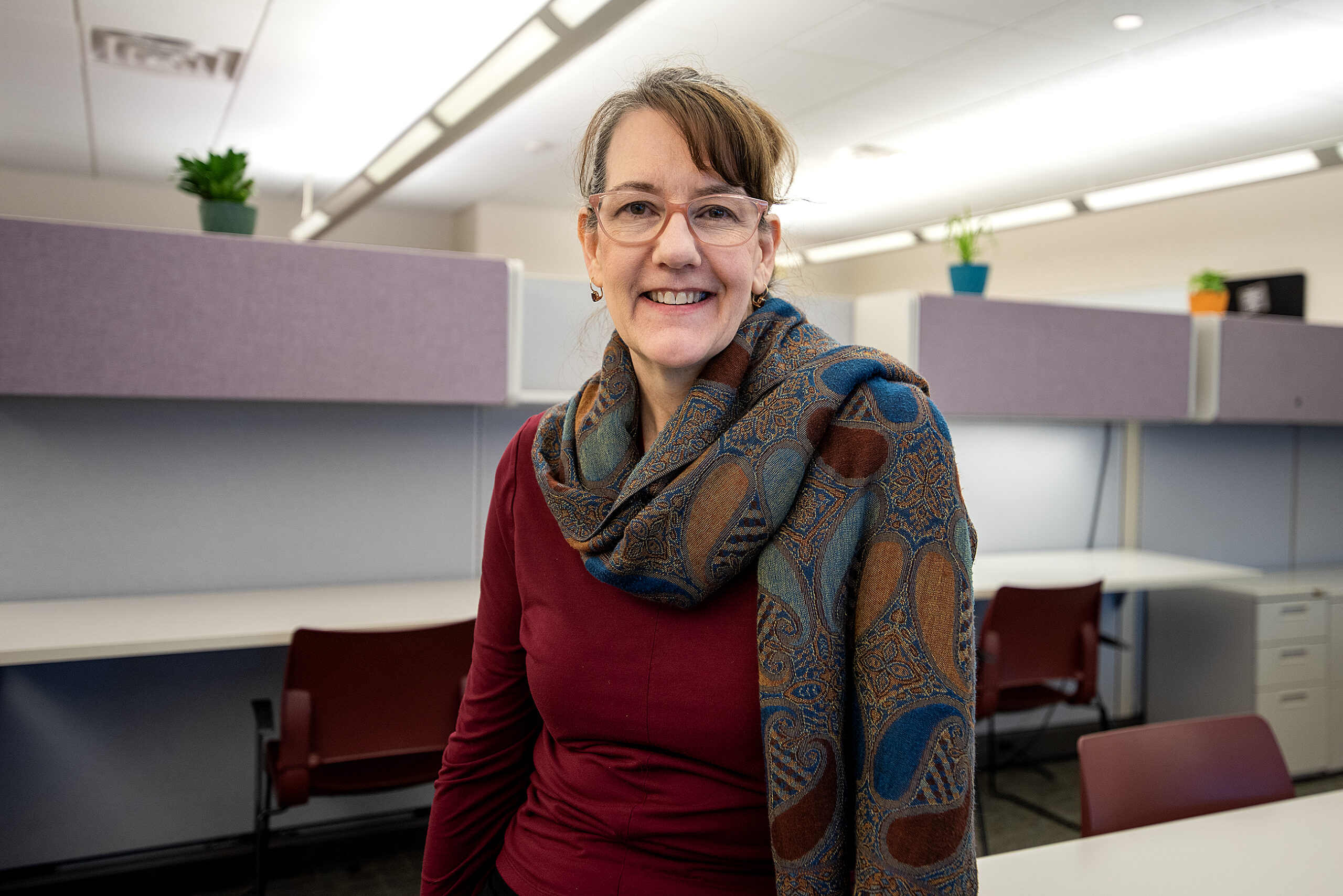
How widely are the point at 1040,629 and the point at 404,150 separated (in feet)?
12.4

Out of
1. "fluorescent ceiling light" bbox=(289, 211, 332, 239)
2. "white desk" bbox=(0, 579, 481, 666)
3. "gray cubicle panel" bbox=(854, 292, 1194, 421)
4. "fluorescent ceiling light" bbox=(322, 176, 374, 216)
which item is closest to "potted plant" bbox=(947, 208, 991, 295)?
"gray cubicle panel" bbox=(854, 292, 1194, 421)

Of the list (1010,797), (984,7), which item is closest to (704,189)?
(1010,797)

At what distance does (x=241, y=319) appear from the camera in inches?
101

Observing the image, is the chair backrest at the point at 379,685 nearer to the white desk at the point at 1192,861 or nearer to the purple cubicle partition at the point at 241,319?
the purple cubicle partition at the point at 241,319

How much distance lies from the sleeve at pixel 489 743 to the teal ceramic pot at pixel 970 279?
2.78 metres

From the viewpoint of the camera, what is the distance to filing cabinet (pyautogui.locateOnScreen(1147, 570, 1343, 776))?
11.9ft

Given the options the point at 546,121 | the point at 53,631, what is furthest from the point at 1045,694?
the point at 546,121

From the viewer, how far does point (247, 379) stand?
2578mm

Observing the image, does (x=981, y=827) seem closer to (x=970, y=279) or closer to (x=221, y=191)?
(x=970, y=279)

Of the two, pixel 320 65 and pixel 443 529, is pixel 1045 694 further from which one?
pixel 320 65

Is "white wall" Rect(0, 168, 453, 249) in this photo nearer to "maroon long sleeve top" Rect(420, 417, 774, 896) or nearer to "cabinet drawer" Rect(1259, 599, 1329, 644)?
"cabinet drawer" Rect(1259, 599, 1329, 644)

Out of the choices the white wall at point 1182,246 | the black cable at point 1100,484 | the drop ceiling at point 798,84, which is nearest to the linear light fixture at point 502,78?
the drop ceiling at point 798,84

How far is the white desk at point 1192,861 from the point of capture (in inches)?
47.9

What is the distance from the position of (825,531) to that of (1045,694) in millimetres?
2553
